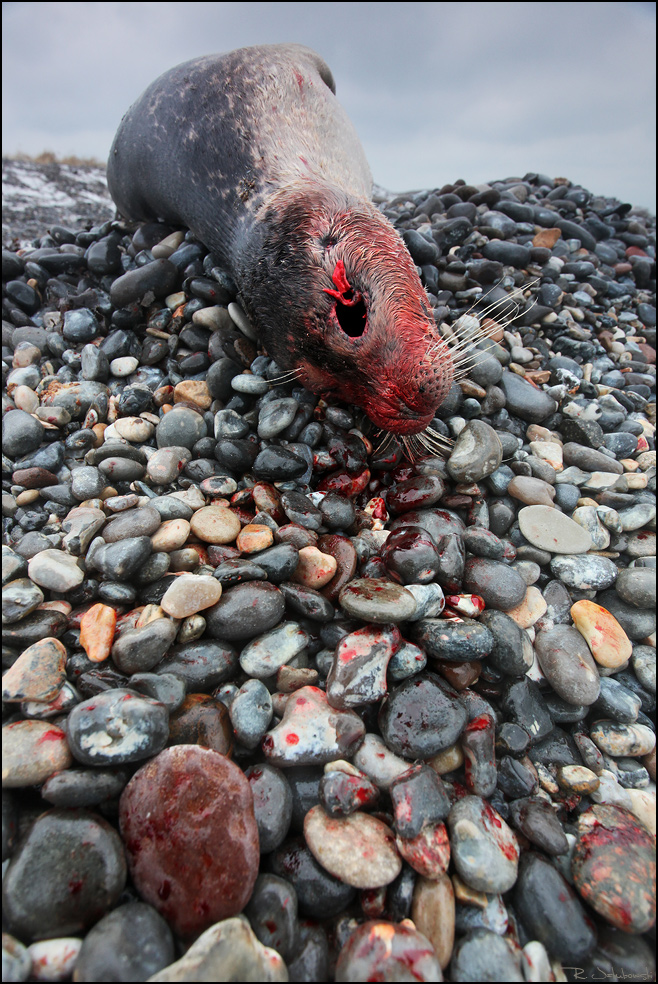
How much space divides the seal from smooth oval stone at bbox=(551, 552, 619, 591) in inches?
43.6

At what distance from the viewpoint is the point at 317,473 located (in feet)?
10.3

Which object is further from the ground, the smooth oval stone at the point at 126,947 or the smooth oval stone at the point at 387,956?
the smooth oval stone at the point at 387,956

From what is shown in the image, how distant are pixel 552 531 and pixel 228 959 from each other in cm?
243

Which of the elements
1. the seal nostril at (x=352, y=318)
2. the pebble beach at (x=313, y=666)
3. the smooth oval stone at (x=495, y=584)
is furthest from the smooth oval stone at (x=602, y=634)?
the seal nostril at (x=352, y=318)

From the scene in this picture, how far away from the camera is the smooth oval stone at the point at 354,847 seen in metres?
1.67

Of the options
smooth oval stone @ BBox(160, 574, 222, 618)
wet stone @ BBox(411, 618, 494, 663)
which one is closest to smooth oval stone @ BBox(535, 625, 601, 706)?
wet stone @ BBox(411, 618, 494, 663)

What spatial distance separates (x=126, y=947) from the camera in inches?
56.2

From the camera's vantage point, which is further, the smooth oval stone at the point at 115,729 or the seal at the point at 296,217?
the seal at the point at 296,217

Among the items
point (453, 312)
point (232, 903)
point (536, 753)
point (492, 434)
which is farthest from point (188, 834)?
point (453, 312)

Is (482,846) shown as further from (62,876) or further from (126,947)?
(62,876)

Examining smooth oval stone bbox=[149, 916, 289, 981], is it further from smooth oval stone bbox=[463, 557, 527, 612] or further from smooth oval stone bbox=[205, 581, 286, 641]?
smooth oval stone bbox=[463, 557, 527, 612]

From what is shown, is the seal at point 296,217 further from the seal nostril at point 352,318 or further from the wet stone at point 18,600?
the wet stone at point 18,600

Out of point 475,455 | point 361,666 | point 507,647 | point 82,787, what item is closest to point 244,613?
point 361,666

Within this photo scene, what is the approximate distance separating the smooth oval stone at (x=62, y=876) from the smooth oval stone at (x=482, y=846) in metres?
1.17
